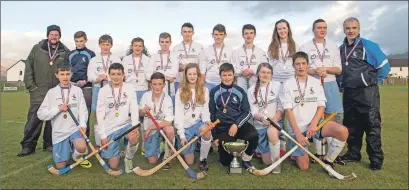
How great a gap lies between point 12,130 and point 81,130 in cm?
549

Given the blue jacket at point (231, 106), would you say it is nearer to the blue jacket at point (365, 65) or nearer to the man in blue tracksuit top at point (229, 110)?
the man in blue tracksuit top at point (229, 110)

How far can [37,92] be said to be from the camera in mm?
6457

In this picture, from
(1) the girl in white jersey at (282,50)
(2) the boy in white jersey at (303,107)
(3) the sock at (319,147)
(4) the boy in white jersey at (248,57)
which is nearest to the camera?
(2) the boy in white jersey at (303,107)

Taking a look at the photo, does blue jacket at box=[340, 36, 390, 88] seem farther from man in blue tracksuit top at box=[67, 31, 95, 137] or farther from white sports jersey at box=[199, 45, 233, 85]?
man in blue tracksuit top at box=[67, 31, 95, 137]

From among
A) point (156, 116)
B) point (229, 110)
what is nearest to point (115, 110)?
point (156, 116)

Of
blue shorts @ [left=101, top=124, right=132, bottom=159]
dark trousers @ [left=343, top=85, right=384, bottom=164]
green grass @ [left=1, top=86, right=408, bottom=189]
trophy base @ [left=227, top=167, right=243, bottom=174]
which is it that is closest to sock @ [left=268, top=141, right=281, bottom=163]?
green grass @ [left=1, top=86, right=408, bottom=189]

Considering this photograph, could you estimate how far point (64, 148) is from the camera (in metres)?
5.40

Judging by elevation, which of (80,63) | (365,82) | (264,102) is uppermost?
(80,63)

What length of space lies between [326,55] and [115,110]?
3.60m

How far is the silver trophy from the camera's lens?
195 inches

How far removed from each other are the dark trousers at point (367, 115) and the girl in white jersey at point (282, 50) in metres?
1.07

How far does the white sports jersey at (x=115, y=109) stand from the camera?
217 inches

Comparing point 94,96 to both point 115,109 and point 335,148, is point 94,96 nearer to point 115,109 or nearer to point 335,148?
point 115,109

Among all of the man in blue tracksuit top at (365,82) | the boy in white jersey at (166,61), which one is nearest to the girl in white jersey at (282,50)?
the man in blue tracksuit top at (365,82)
